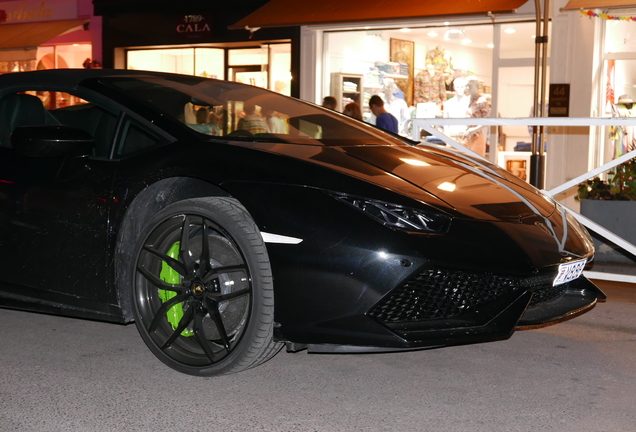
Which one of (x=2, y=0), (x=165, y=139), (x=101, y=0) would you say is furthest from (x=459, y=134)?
(x=2, y=0)

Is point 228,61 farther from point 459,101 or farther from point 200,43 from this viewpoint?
point 459,101

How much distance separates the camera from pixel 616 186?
21.8 feet

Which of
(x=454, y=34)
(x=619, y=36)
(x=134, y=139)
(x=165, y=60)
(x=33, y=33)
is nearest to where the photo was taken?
(x=134, y=139)

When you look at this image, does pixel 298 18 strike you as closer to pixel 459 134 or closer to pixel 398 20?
pixel 398 20

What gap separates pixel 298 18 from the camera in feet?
44.3

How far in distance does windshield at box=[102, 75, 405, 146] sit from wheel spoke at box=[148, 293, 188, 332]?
2.45ft

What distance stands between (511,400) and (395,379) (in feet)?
1.68

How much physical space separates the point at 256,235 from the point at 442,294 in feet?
2.46

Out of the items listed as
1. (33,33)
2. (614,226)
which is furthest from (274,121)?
(33,33)

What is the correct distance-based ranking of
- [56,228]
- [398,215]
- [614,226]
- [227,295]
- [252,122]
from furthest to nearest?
[614,226] < [252,122] < [56,228] < [227,295] < [398,215]

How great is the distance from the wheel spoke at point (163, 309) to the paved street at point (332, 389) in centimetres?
22

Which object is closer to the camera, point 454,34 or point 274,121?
point 274,121

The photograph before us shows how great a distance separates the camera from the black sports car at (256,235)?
10.5ft

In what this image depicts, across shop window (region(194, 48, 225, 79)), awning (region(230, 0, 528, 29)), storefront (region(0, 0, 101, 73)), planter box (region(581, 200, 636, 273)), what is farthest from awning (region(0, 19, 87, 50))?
planter box (region(581, 200, 636, 273))
